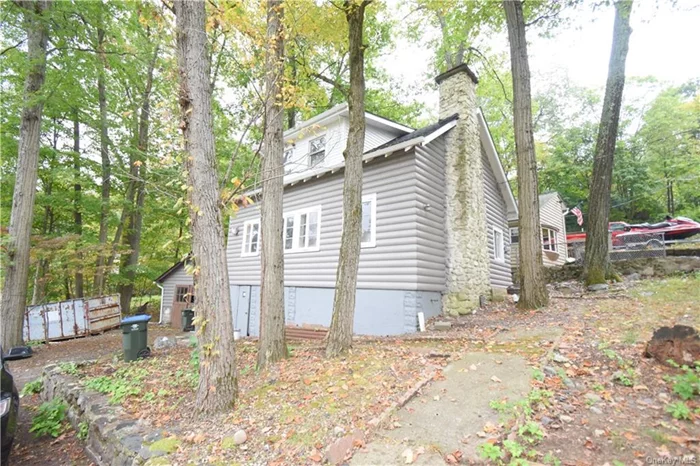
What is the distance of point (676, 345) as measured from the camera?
3.48 metres

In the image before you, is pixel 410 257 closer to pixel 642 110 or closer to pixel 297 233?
pixel 297 233

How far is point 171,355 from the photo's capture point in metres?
6.72

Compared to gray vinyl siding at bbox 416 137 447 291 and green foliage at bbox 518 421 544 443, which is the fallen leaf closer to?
green foliage at bbox 518 421 544 443

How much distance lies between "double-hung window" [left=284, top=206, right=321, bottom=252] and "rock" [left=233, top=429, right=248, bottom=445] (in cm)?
728

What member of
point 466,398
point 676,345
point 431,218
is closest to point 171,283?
point 431,218

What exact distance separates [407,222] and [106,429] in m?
6.62

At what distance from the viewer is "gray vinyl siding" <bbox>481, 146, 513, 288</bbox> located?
1095cm

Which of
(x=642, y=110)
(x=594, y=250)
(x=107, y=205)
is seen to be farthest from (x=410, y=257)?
(x=642, y=110)

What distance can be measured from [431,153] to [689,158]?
77.1 ft

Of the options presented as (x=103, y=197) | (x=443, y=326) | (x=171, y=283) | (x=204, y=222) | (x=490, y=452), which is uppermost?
(x=103, y=197)

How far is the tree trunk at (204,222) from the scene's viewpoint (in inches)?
142

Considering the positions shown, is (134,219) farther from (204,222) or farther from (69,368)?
(204,222)

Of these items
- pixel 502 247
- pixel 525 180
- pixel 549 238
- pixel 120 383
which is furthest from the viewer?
pixel 549 238

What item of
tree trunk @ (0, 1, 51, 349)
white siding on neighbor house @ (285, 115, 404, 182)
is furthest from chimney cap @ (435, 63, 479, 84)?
tree trunk @ (0, 1, 51, 349)
